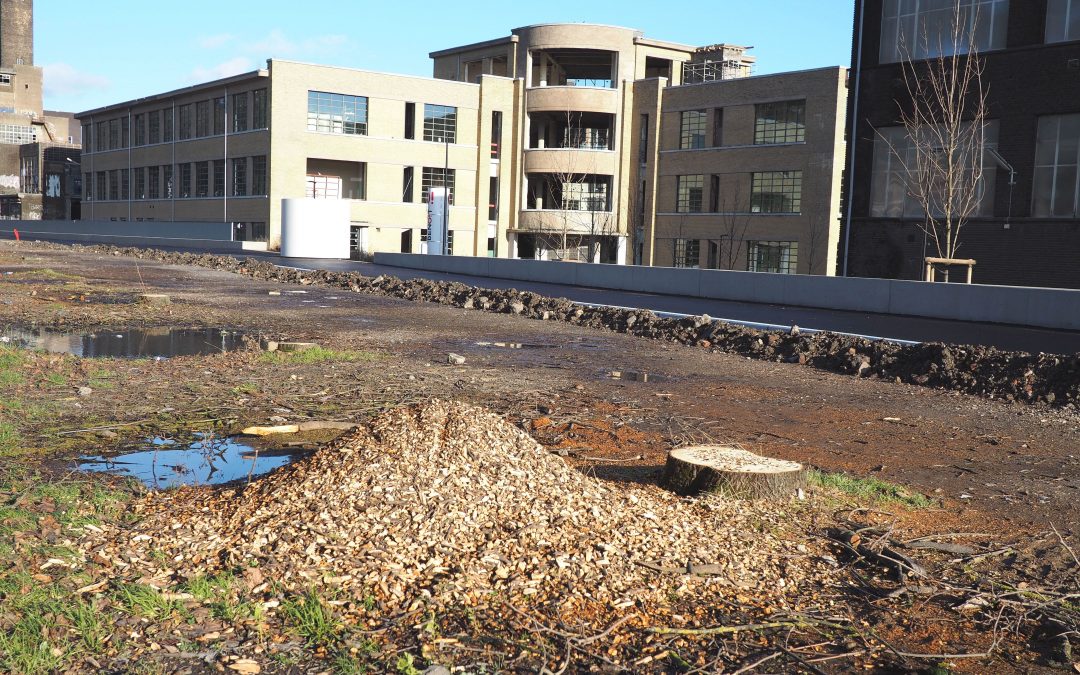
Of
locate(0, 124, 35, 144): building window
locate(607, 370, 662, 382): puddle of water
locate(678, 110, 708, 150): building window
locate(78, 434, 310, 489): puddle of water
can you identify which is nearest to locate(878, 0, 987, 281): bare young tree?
locate(607, 370, 662, 382): puddle of water

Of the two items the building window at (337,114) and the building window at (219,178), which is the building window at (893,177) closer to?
the building window at (337,114)

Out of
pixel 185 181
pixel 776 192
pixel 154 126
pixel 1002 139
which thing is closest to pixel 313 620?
pixel 1002 139

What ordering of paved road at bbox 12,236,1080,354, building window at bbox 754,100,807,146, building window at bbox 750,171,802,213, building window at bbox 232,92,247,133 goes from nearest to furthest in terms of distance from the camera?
paved road at bbox 12,236,1080,354 → building window at bbox 754,100,807,146 → building window at bbox 750,171,802,213 → building window at bbox 232,92,247,133

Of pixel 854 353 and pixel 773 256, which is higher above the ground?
pixel 773 256

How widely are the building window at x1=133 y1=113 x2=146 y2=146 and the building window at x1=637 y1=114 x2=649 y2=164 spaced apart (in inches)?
1673

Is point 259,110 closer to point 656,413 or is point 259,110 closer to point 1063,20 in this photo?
point 1063,20

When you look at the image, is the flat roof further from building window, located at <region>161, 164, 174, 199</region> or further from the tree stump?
the tree stump

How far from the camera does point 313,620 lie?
173 inches

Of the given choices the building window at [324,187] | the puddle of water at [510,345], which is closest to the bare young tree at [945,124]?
the puddle of water at [510,345]

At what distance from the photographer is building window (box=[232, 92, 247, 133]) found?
237 ft

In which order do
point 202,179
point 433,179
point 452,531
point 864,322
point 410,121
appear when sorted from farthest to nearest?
1. point 202,179
2. point 433,179
3. point 410,121
4. point 864,322
5. point 452,531

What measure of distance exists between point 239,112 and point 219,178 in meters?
Result: 5.69

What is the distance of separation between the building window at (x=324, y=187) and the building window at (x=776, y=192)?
2952cm

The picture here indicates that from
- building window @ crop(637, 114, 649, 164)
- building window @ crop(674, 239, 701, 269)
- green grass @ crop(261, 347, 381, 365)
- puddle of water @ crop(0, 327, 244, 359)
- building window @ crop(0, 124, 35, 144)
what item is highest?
building window @ crop(0, 124, 35, 144)
